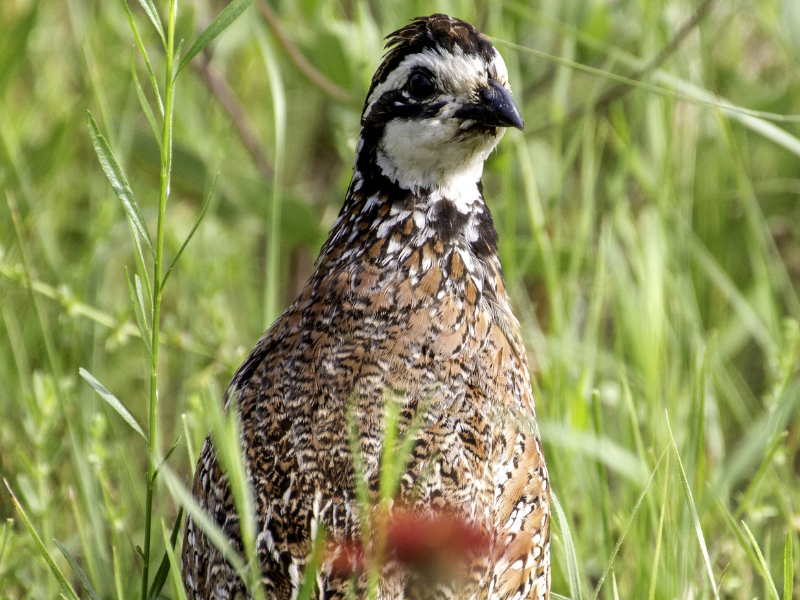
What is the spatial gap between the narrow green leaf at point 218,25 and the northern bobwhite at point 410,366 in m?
0.66

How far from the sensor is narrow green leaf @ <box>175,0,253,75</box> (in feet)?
5.96

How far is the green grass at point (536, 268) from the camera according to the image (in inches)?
104

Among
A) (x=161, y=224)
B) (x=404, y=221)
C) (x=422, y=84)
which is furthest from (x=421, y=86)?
(x=161, y=224)

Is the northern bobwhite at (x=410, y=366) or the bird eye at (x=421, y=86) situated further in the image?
the bird eye at (x=421, y=86)

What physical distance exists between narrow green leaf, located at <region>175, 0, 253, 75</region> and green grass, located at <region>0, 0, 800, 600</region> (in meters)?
0.54

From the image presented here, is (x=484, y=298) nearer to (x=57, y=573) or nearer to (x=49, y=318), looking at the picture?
(x=57, y=573)

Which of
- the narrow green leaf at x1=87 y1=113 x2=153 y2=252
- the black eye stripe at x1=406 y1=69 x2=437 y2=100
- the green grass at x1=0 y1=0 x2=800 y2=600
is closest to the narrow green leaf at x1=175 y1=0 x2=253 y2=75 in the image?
the narrow green leaf at x1=87 y1=113 x2=153 y2=252

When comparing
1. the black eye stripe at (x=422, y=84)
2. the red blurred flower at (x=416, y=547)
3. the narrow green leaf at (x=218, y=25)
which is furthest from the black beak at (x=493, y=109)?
the red blurred flower at (x=416, y=547)

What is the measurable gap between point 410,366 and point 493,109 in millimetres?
678

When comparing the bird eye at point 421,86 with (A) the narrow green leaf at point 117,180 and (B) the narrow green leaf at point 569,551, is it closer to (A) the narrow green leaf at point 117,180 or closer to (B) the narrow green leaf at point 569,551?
(A) the narrow green leaf at point 117,180

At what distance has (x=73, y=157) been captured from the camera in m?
4.38

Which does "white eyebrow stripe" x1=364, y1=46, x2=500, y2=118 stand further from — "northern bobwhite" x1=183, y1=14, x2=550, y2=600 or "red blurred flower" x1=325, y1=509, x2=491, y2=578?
"red blurred flower" x1=325, y1=509, x2=491, y2=578

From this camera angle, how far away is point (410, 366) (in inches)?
85.7

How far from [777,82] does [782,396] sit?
250 centimetres
